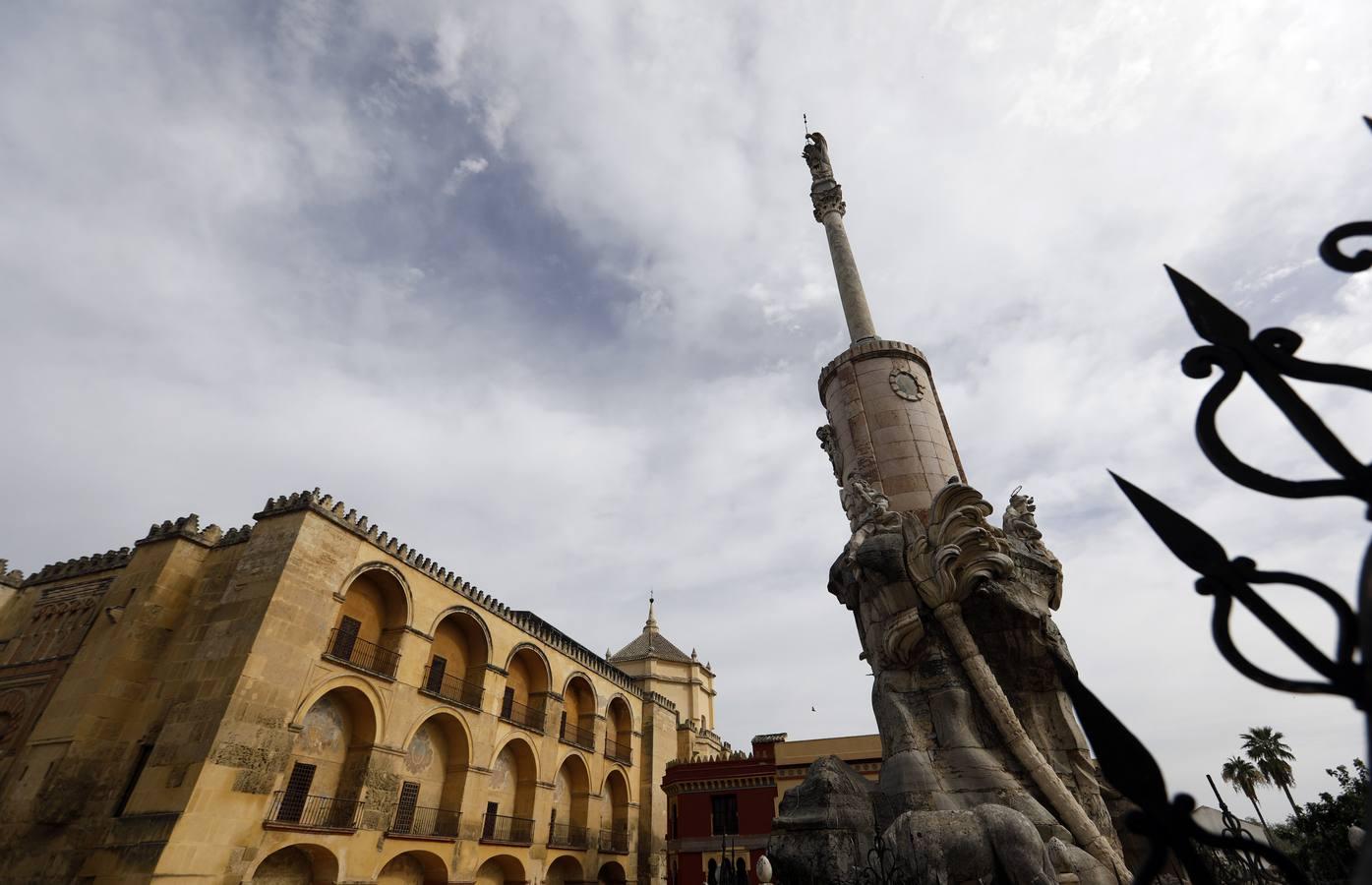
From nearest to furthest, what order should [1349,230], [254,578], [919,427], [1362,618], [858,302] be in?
[1362,618] < [1349,230] < [919,427] < [858,302] < [254,578]

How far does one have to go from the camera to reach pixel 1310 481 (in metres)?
1.93

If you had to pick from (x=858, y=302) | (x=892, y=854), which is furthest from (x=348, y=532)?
(x=892, y=854)

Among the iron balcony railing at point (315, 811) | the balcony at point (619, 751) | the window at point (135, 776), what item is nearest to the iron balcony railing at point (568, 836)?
the balcony at point (619, 751)

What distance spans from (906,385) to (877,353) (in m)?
0.89

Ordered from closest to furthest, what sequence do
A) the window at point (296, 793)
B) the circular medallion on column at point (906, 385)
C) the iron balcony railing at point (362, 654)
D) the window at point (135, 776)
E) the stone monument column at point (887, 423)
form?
the stone monument column at point (887, 423) → the circular medallion on column at point (906, 385) → the window at point (135, 776) → the window at point (296, 793) → the iron balcony railing at point (362, 654)

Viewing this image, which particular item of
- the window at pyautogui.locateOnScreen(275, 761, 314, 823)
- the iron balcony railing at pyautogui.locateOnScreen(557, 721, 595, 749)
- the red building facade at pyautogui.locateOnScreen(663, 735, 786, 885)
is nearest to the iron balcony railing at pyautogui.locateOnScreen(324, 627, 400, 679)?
the window at pyautogui.locateOnScreen(275, 761, 314, 823)

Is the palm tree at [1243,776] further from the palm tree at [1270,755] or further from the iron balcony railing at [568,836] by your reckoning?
the iron balcony railing at [568,836]

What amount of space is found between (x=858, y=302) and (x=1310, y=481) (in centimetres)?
1341

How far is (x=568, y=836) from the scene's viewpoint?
2847 cm

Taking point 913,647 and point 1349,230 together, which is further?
point 913,647

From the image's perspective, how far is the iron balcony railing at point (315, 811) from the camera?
17562 millimetres

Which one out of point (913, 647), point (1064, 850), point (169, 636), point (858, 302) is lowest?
point (1064, 850)

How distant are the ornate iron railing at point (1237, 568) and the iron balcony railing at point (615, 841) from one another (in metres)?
33.6

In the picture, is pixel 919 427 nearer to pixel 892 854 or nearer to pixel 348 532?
pixel 892 854
